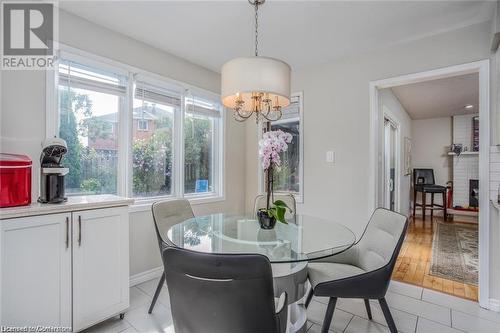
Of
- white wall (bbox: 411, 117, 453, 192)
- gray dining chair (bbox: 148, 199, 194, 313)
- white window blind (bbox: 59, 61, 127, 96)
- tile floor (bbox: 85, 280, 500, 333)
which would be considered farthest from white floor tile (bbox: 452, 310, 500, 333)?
white wall (bbox: 411, 117, 453, 192)

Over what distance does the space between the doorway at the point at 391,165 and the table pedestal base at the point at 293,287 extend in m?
2.55

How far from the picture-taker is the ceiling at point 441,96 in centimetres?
378

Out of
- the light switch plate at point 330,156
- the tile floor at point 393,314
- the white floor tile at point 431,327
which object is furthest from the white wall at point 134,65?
the white floor tile at point 431,327

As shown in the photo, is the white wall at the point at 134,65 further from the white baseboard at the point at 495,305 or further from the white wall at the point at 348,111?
the white baseboard at the point at 495,305

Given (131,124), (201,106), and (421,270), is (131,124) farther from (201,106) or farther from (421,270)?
(421,270)

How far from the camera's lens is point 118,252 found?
6.56 ft

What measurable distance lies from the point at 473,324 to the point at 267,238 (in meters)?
1.76

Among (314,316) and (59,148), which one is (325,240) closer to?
(314,316)

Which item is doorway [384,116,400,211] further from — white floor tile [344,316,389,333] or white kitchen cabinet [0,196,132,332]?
white kitchen cabinet [0,196,132,332]

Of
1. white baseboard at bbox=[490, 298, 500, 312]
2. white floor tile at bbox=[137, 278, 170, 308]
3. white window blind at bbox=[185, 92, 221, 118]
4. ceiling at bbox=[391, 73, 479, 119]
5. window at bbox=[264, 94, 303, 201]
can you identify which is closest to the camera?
white baseboard at bbox=[490, 298, 500, 312]

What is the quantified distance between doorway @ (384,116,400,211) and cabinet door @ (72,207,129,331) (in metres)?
3.47

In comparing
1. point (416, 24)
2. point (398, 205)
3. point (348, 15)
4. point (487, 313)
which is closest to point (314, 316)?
point (487, 313)

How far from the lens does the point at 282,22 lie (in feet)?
7.38

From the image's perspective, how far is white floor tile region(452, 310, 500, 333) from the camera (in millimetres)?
1910
